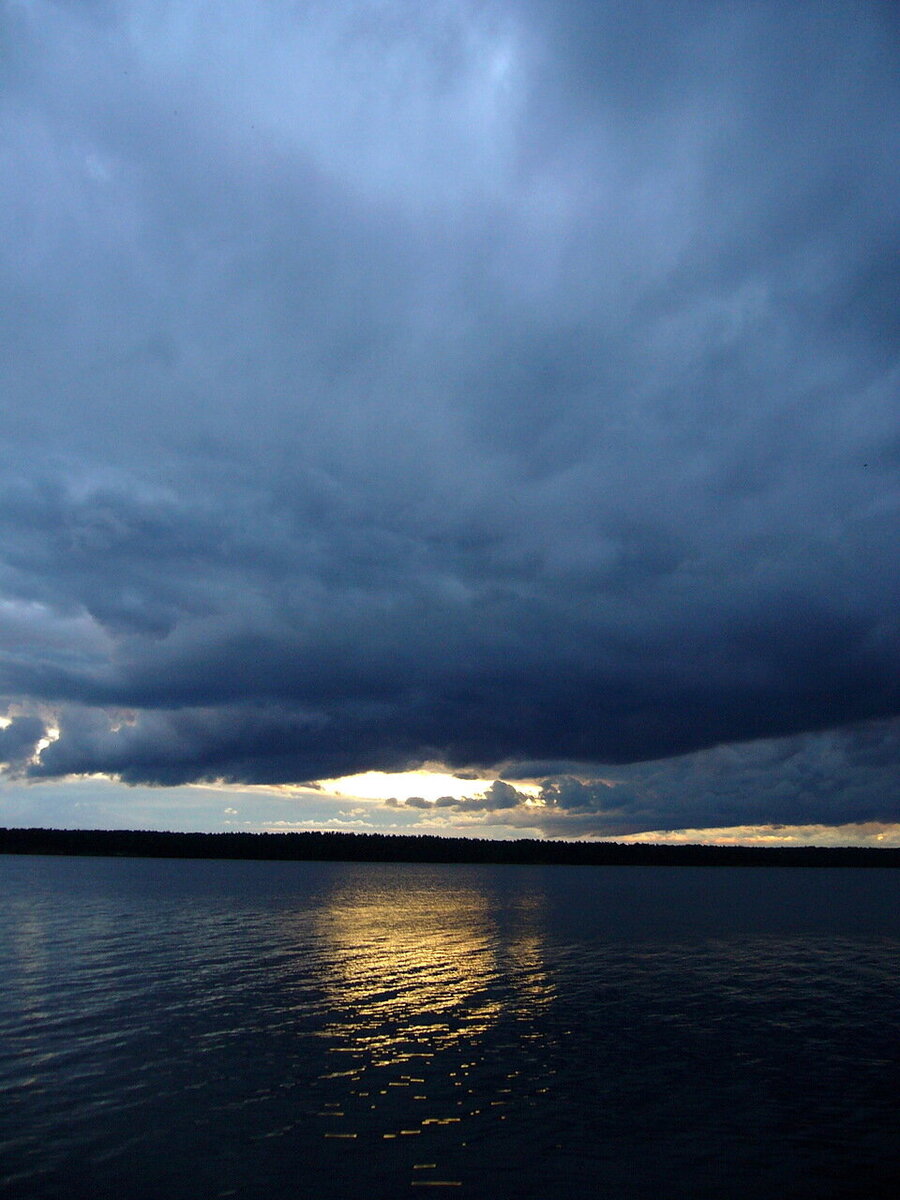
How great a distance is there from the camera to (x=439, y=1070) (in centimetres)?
3291

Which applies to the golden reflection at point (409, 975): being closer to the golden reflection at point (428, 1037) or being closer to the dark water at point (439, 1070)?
the golden reflection at point (428, 1037)

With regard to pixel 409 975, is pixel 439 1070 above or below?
below

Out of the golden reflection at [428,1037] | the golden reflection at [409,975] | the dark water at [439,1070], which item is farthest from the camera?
the golden reflection at [409,975]

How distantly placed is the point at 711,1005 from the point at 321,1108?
29222 mm

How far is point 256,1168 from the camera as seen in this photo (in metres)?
23.1

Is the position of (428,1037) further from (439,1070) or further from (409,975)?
(409,975)

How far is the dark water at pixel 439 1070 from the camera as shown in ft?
76.5

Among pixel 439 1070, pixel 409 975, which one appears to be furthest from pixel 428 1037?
pixel 409 975

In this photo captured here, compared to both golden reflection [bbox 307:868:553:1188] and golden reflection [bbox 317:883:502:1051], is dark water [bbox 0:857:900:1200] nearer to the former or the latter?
golden reflection [bbox 307:868:553:1188]

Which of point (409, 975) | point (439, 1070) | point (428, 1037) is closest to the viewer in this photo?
point (439, 1070)

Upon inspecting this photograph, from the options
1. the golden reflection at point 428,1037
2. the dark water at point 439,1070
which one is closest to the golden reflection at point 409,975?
the golden reflection at point 428,1037

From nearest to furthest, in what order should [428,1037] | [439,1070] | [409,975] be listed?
1. [439,1070]
2. [428,1037]
3. [409,975]

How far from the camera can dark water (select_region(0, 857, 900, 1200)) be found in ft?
76.5

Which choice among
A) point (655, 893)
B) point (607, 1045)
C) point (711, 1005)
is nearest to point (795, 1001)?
point (711, 1005)
